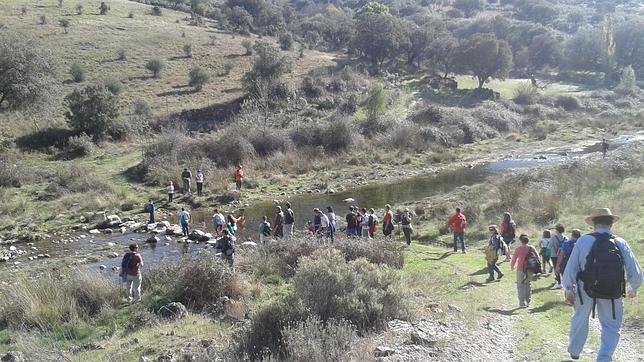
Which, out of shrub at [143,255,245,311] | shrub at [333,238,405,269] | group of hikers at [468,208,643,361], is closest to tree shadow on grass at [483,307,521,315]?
group of hikers at [468,208,643,361]

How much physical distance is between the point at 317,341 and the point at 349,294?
2010 mm

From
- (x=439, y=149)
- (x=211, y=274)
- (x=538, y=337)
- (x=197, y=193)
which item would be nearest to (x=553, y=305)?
(x=538, y=337)

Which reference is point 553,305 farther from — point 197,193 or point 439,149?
point 439,149

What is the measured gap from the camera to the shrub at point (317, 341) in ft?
27.4

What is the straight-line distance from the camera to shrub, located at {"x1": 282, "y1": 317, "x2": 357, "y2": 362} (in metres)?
8.36

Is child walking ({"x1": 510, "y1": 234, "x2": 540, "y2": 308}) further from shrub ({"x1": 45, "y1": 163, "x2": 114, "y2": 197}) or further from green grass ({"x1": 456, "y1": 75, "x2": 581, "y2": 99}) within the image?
green grass ({"x1": 456, "y1": 75, "x2": 581, "y2": 99})

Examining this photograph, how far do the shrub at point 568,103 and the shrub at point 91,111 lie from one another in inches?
2076

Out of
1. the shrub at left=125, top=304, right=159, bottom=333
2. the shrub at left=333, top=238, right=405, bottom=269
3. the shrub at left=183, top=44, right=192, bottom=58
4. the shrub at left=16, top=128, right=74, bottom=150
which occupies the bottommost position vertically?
the shrub at left=16, top=128, right=74, bottom=150

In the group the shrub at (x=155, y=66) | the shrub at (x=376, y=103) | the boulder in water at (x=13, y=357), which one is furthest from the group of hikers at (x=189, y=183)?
the shrub at (x=155, y=66)

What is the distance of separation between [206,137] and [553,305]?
33938 mm

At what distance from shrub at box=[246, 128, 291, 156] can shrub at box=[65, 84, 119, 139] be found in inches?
446

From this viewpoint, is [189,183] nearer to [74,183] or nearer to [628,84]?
[74,183]

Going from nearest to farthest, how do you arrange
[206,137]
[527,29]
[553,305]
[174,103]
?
[553,305], [206,137], [174,103], [527,29]

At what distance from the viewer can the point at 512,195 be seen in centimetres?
2697
